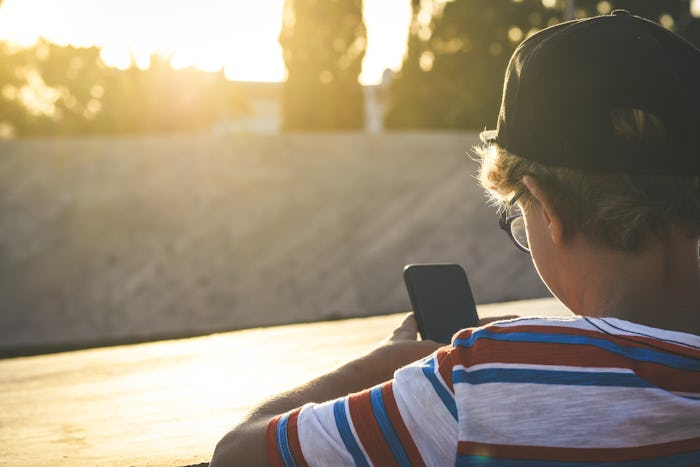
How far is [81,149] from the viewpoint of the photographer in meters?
15.9

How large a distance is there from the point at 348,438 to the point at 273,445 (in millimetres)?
133

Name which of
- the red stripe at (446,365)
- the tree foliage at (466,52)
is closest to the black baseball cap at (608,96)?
the red stripe at (446,365)

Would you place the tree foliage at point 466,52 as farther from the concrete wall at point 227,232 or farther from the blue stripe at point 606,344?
the blue stripe at point 606,344

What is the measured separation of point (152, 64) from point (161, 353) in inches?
964

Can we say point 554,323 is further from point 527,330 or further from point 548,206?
point 548,206

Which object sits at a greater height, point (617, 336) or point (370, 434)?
point (617, 336)

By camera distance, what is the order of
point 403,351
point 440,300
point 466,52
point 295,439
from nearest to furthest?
point 295,439, point 403,351, point 440,300, point 466,52

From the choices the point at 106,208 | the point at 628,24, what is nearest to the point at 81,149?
the point at 106,208

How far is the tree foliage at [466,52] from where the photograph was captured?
21.4m

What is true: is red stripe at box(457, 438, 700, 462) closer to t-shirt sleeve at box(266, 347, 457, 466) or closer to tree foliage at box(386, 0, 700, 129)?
t-shirt sleeve at box(266, 347, 457, 466)

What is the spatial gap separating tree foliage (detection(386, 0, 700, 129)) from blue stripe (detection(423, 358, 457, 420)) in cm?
2004

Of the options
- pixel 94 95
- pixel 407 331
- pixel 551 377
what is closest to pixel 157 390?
pixel 407 331

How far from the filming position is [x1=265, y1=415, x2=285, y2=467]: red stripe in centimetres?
113

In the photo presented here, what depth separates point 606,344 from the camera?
3.35 feet
